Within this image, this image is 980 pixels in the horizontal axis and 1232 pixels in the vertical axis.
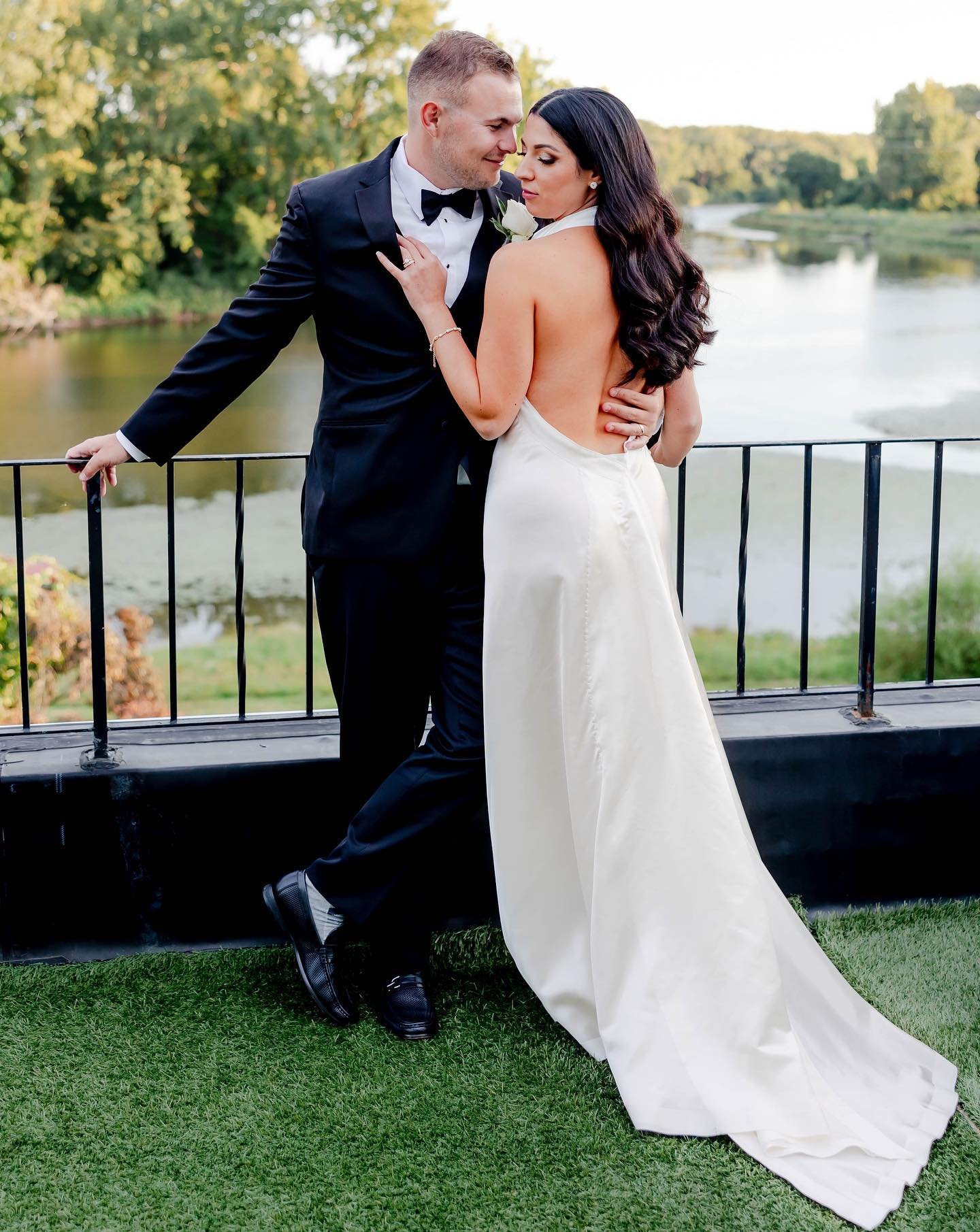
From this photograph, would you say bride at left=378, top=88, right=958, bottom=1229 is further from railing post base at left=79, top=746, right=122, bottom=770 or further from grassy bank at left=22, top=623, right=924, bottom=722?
grassy bank at left=22, top=623, right=924, bottom=722

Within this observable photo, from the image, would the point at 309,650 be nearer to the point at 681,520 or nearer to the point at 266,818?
the point at 266,818

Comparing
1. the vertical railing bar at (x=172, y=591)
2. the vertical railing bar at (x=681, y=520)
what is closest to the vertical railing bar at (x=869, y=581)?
the vertical railing bar at (x=681, y=520)

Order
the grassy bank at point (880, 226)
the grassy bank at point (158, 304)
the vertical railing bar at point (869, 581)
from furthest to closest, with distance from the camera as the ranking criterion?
1. the grassy bank at point (158, 304)
2. the grassy bank at point (880, 226)
3. the vertical railing bar at point (869, 581)

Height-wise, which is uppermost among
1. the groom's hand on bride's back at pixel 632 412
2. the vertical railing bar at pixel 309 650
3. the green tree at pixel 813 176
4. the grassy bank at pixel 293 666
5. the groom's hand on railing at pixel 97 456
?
the green tree at pixel 813 176

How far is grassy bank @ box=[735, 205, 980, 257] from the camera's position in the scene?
54.9 feet

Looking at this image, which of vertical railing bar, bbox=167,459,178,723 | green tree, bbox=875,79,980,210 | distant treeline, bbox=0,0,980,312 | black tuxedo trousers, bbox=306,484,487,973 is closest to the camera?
black tuxedo trousers, bbox=306,484,487,973

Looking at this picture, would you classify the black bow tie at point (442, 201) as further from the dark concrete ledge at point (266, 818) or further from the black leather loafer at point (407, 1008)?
the black leather loafer at point (407, 1008)

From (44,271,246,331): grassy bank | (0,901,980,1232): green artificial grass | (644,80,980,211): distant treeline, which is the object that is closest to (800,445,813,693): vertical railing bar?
(0,901,980,1232): green artificial grass

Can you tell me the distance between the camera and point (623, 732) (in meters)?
2.06

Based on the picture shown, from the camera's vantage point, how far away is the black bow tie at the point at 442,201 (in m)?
2.10

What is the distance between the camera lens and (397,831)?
2.18 metres

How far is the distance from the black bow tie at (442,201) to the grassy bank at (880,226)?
1522 cm

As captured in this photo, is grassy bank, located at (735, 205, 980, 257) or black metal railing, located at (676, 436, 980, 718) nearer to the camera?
black metal railing, located at (676, 436, 980, 718)

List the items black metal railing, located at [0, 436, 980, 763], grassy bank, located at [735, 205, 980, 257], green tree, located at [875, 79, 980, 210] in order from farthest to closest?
grassy bank, located at [735, 205, 980, 257]
green tree, located at [875, 79, 980, 210]
black metal railing, located at [0, 436, 980, 763]
